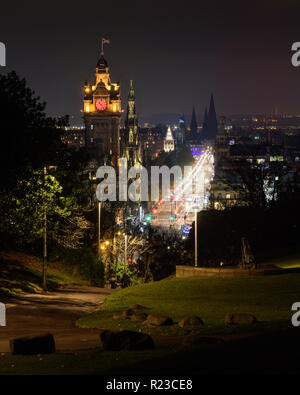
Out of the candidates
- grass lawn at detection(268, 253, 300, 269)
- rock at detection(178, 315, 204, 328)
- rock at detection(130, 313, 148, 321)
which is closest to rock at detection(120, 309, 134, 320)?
rock at detection(130, 313, 148, 321)

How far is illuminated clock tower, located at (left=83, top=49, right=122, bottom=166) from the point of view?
197 metres

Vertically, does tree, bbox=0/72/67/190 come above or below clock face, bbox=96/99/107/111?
below

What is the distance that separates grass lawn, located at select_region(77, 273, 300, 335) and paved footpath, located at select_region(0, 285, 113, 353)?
78 cm

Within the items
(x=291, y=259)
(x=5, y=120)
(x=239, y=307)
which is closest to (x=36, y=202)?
(x=5, y=120)

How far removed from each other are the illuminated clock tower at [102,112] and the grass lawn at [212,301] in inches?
6600

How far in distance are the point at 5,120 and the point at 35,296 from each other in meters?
7.72

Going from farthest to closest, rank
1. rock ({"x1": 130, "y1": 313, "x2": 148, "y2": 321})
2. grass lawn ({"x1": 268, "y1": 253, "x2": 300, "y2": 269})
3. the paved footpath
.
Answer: grass lawn ({"x1": 268, "y1": 253, "x2": 300, "y2": 269}) → rock ({"x1": 130, "y1": 313, "x2": 148, "y2": 321}) → the paved footpath

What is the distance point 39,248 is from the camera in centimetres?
4072

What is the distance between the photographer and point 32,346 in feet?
50.2

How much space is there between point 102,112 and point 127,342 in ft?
604

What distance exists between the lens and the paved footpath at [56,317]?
58.9 feet

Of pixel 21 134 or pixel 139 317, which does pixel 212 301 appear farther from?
pixel 21 134

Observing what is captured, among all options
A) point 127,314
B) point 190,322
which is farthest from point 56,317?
point 190,322

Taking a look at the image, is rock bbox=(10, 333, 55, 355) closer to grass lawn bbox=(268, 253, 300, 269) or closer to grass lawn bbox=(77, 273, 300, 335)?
grass lawn bbox=(77, 273, 300, 335)
